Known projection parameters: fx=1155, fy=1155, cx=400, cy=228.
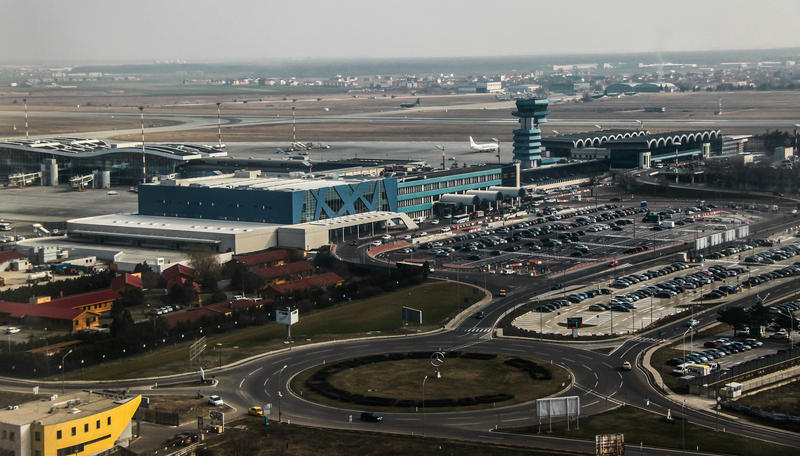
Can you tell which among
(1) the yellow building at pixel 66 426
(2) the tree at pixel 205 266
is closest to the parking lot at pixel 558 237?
(2) the tree at pixel 205 266

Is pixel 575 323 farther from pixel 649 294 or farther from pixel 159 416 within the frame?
pixel 159 416

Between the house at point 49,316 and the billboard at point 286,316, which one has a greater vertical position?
the billboard at point 286,316

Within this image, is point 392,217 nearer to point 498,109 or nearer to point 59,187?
point 59,187

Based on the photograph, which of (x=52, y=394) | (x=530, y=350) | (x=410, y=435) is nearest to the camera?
(x=410, y=435)

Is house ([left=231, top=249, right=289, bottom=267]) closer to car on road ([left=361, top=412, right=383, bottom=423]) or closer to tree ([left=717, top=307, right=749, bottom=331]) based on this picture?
tree ([left=717, top=307, right=749, bottom=331])

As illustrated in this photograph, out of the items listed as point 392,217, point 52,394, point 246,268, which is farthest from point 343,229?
point 52,394

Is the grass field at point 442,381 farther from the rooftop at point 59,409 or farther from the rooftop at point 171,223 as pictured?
the rooftop at point 171,223
